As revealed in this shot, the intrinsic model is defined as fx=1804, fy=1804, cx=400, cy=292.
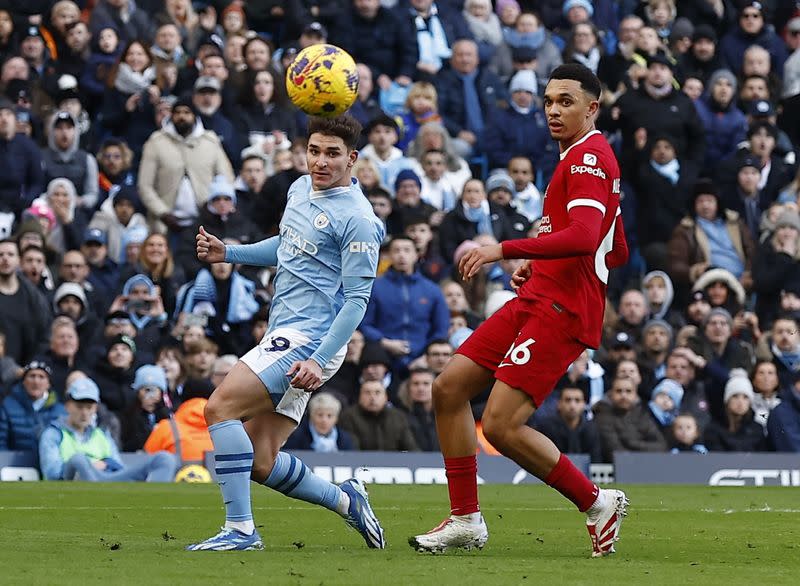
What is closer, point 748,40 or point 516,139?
point 516,139

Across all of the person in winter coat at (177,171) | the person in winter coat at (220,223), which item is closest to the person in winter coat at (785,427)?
the person in winter coat at (220,223)

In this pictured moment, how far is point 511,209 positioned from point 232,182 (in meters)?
3.33

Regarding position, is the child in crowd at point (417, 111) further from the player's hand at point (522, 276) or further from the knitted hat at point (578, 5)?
the player's hand at point (522, 276)

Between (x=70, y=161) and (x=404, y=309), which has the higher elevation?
(x=70, y=161)

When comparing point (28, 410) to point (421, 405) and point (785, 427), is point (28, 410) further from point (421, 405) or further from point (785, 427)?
point (785, 427)

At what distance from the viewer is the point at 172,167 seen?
65.1ft

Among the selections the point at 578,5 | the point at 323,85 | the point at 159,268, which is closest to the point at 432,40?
the point at 578,5

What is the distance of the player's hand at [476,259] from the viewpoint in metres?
8.06

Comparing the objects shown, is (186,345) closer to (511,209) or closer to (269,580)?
(511,209)

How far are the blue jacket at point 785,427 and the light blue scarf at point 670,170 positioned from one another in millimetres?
4385

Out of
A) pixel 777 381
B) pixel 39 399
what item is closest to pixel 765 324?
pixel 777 381

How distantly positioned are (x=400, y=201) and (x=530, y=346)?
37.6ft

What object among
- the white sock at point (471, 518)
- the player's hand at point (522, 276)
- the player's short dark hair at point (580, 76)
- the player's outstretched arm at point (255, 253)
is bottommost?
the white sock at point (471, 518)

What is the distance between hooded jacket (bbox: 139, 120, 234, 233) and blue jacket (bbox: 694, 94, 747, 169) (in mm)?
6643
